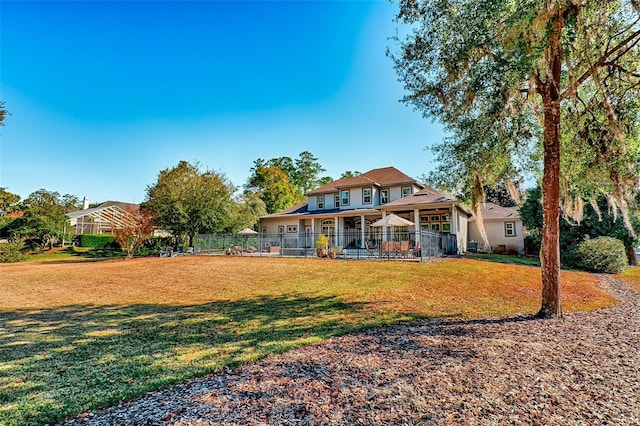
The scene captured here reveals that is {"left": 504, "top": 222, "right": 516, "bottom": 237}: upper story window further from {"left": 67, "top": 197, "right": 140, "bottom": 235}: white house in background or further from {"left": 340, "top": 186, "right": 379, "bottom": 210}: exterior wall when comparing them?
{"left": 67, "top": 197, "right": 140, "bottom": 235}: white house in background

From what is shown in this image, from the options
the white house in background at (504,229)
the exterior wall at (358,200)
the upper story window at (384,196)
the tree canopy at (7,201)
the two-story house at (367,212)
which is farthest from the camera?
the tree canopy at (7,201)

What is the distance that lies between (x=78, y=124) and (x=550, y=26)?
23.6 meters

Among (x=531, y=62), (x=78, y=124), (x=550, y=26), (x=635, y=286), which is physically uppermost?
(x=78, y=124)

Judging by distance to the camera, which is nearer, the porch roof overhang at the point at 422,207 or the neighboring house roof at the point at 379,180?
the porch roof overhang at the point at 422,207

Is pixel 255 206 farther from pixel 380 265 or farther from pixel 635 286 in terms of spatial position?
pixel 635 286

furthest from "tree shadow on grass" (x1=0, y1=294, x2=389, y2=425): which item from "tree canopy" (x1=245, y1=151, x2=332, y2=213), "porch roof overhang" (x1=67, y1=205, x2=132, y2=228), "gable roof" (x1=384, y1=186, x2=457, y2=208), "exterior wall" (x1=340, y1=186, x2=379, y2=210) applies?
"tree canopy" (x1=245, y1=151, x2=332, y2=213)

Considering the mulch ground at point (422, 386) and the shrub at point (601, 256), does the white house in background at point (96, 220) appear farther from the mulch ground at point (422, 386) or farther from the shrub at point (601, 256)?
the shrub at point (601, 256)

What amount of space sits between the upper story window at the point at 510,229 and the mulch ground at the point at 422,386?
22.2 meters

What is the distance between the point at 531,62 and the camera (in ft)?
18.2

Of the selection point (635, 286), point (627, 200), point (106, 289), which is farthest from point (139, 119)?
point (635, 286)

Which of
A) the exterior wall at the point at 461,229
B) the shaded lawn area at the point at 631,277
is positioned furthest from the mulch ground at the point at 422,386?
the exterior wall at the point at 461,229

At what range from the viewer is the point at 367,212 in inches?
914

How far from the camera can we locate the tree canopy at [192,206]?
81.6 feet

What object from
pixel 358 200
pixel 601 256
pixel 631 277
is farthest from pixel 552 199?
pixel 358 200
